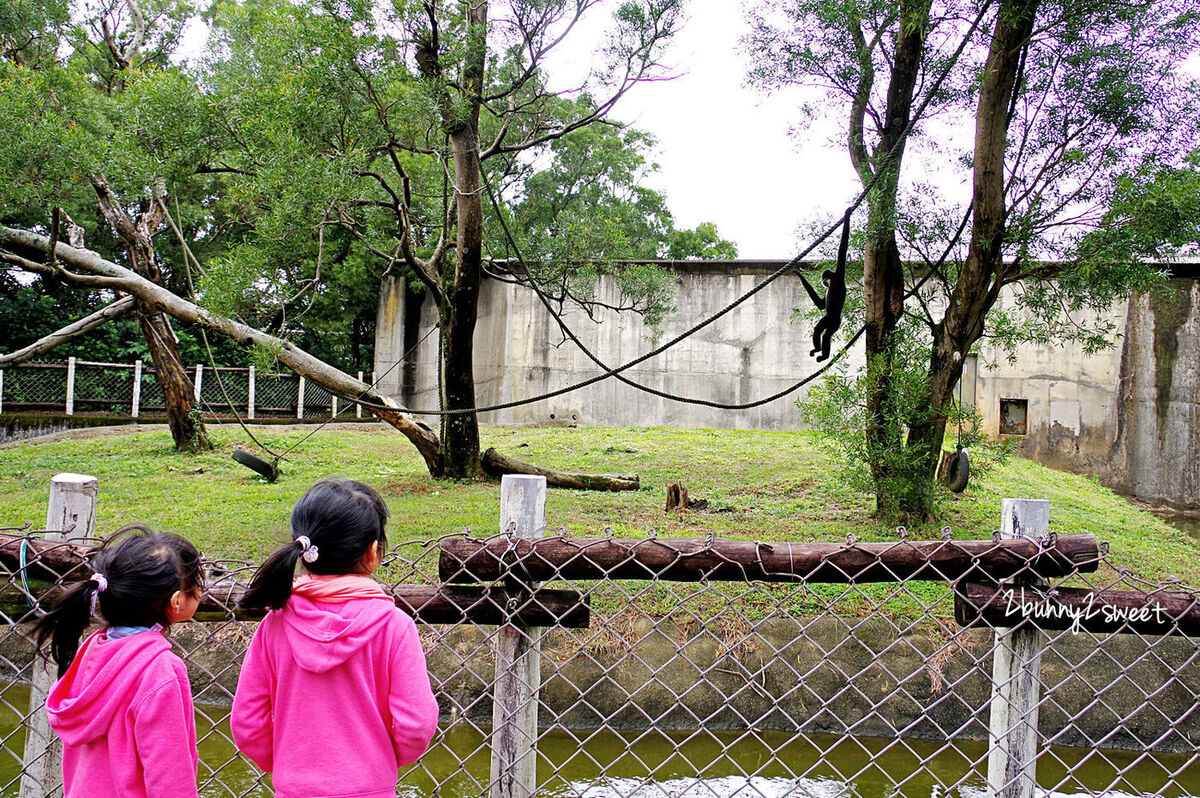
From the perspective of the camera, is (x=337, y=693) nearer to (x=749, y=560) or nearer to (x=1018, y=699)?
(x=749, y=560)

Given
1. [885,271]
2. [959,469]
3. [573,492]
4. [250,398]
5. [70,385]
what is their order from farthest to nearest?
1. [250,398]
2. [70,385]
3. [573,492]
4. [959,469]
5. [885,271]

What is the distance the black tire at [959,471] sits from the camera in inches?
261

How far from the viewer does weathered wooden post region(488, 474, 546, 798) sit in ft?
5.87

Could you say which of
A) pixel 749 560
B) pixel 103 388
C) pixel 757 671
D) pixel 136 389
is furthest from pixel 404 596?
pixel 103 388

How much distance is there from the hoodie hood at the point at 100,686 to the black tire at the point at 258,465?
7587mm

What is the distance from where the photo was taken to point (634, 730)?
16.1ft

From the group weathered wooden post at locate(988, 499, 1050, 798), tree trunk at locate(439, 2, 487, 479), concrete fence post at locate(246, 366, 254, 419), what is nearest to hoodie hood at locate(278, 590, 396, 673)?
weathered wooden post at locate(988, 499, 1050, 798)

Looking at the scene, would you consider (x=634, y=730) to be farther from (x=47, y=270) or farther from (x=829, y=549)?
(x=47, y=270)

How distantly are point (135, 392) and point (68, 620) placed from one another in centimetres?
1444

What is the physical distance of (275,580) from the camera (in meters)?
1.53

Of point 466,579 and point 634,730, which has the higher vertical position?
point 466,579

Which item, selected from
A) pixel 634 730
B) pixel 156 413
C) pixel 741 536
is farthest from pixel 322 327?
pixel 634 730

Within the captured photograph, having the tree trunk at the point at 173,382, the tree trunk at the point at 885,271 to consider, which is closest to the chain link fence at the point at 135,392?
the tree trunk at the point at 173,382

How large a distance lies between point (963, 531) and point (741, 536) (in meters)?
1.82
